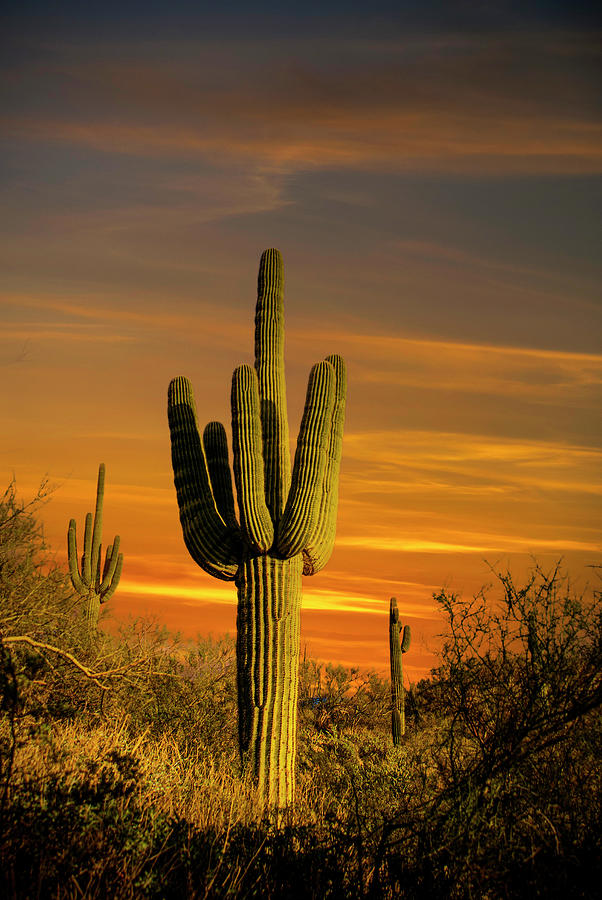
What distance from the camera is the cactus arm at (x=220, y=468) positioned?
11.3m

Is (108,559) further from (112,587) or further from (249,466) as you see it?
(249,466)

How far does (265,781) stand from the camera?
9.88 metres

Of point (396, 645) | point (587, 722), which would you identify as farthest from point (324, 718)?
point (587, 722)

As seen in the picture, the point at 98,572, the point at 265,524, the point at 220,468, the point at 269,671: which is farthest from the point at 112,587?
the point at 265,524

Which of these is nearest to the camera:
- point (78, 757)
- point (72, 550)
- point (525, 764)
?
point (525, 764)

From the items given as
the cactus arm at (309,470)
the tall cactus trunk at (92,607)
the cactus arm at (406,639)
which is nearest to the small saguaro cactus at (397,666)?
the cactus arm at (406,639)

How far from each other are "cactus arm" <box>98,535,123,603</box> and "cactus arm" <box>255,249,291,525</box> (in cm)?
982

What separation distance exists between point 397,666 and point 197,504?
27.7 ft

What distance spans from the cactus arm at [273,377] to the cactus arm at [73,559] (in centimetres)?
868

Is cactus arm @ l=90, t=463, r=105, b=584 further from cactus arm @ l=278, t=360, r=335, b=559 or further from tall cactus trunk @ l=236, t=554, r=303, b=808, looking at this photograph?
cactus arm @ l=278, t=360, r=335, b=559

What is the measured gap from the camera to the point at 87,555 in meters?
19.5

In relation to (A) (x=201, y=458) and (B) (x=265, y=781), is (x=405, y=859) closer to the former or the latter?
(B) (x=265, y=781)

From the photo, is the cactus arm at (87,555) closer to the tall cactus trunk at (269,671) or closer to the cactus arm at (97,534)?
the cactus arm at (97,534)

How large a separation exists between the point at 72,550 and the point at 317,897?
15.2 m
